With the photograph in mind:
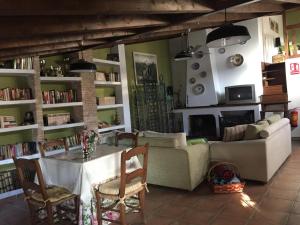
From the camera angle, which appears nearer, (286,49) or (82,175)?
(82,175)

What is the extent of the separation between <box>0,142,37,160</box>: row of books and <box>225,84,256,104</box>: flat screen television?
17.2ft

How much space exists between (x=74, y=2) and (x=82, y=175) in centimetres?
167

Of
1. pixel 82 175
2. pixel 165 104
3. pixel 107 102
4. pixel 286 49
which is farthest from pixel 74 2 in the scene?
pixel 286 49

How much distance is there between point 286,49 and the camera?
7.91m

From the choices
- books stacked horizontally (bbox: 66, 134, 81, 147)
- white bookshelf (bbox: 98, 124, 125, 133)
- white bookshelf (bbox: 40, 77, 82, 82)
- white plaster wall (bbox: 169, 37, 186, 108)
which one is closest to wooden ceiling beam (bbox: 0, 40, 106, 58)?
white bookshelf (bbox: 40, 77, 82, 82)

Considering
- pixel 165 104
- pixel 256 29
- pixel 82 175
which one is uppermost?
pixel 256 29

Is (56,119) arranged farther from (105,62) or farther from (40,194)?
(40,194)

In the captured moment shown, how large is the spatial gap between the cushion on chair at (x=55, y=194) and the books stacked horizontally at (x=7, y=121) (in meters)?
2.03

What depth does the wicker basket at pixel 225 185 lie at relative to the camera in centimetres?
391

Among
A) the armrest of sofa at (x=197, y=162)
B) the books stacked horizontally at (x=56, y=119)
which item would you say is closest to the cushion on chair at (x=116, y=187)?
the armrest of sofa at (x=197, y=162)

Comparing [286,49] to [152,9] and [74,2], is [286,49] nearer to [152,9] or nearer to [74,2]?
[152,9]

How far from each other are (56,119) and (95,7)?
3.53 m

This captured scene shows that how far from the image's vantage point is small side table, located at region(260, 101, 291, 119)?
7145mm

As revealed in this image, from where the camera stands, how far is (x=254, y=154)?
4.11 meters
